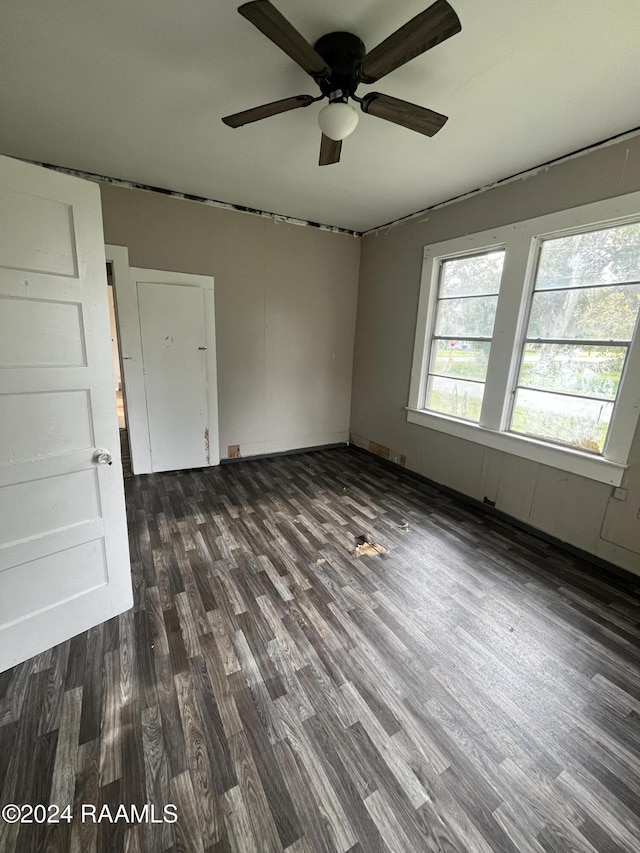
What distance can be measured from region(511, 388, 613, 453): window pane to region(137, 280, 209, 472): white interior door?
10.3 ft

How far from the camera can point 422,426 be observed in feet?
12.2

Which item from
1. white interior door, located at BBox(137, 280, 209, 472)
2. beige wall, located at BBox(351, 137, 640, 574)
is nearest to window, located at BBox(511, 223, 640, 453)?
beige wall, located at BBox(351, 137, 640, 574)

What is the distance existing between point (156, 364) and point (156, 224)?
1331 millimetres

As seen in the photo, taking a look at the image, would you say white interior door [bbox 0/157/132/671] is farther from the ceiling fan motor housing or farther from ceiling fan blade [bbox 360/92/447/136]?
ceiling fan blade [bbox 360/92/447/136]

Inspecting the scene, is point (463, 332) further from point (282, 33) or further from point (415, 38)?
point (282, 33)

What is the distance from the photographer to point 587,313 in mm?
2383

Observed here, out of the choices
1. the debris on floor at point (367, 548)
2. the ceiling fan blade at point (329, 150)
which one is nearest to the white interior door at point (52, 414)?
the ceiling fan blade at point (329, 150)

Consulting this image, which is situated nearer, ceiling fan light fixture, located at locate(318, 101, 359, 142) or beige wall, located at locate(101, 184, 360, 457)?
ceiling fan light fixture, located at locate(318, 101, 359, 142)

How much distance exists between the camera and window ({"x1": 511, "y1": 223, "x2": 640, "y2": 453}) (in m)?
2.23

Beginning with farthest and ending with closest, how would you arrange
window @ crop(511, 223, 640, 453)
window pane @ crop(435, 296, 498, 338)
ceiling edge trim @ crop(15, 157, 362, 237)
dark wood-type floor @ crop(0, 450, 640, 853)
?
window pane @ crop(435, 296, 498, 338)
ceiling edge trim @ crop(15, 157, 362, 237)
window @ crop(511, 223, 640, 453)
dark wood-type floor @ crop(0, 450, 640, 853)

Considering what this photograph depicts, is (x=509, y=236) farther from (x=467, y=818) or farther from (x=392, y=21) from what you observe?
→ (x=467, y=818)

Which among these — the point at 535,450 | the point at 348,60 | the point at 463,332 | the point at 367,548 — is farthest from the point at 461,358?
the point at 348,60

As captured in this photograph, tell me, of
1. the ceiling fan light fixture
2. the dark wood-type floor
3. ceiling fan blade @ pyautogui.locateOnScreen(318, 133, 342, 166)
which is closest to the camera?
the dark wood-type floor

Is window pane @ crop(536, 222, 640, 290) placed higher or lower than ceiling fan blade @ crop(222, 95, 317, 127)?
lower
